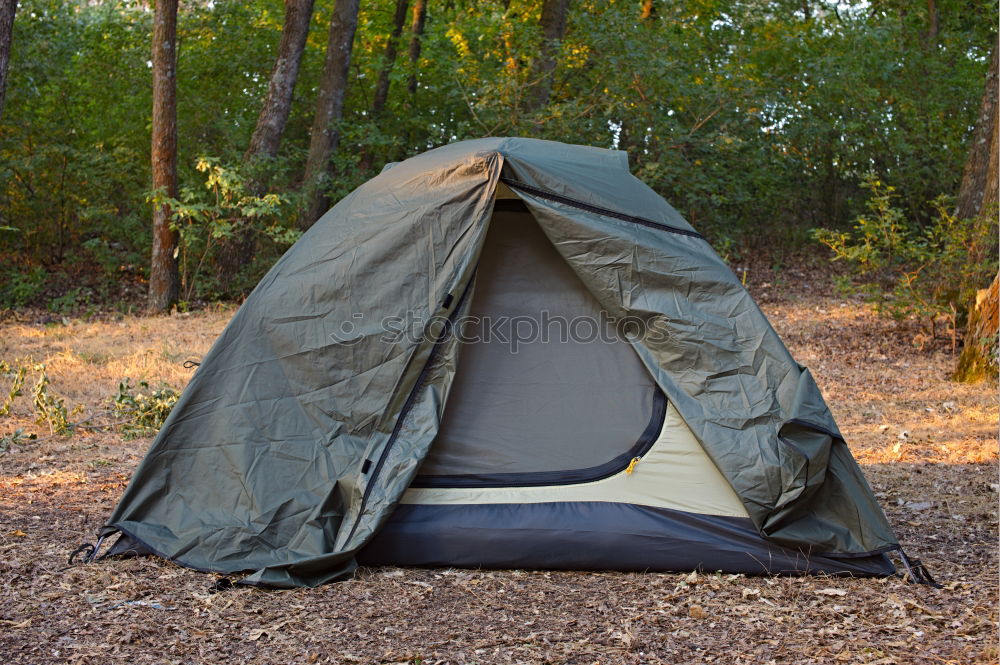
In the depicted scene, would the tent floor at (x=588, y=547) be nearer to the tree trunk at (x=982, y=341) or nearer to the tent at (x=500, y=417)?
the tent at (x=500, y=417)

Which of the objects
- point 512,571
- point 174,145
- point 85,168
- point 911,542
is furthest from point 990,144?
point 85,168

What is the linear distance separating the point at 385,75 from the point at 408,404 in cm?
1040

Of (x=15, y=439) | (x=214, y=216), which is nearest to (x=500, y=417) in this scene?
(x=15, y=439)

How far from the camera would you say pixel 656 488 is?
12.3 feet

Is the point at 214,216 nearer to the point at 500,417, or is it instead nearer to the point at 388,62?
the point at 388,62

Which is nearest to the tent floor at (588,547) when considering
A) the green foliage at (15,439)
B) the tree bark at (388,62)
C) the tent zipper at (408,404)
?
the tent zipper at (408,404)

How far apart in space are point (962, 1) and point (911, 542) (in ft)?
47.6

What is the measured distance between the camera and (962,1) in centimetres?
1533

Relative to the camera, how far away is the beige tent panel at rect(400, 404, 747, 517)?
3703 mm

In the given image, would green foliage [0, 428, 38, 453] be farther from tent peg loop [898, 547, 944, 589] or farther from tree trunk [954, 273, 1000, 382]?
tree trunk [954, 273, 1000, 382]

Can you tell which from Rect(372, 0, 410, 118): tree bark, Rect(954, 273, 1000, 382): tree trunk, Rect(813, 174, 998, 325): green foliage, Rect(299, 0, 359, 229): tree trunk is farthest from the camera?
Rect(372, 0, 410, 118): tree bark

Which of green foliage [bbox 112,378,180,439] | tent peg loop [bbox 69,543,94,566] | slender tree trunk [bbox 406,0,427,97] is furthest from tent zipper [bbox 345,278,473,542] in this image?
slender tree trunk [bbox 406,0,427,97]

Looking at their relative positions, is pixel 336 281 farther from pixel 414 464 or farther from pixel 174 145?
pixel 174 145

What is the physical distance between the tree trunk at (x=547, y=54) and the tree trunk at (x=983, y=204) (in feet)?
16.1
